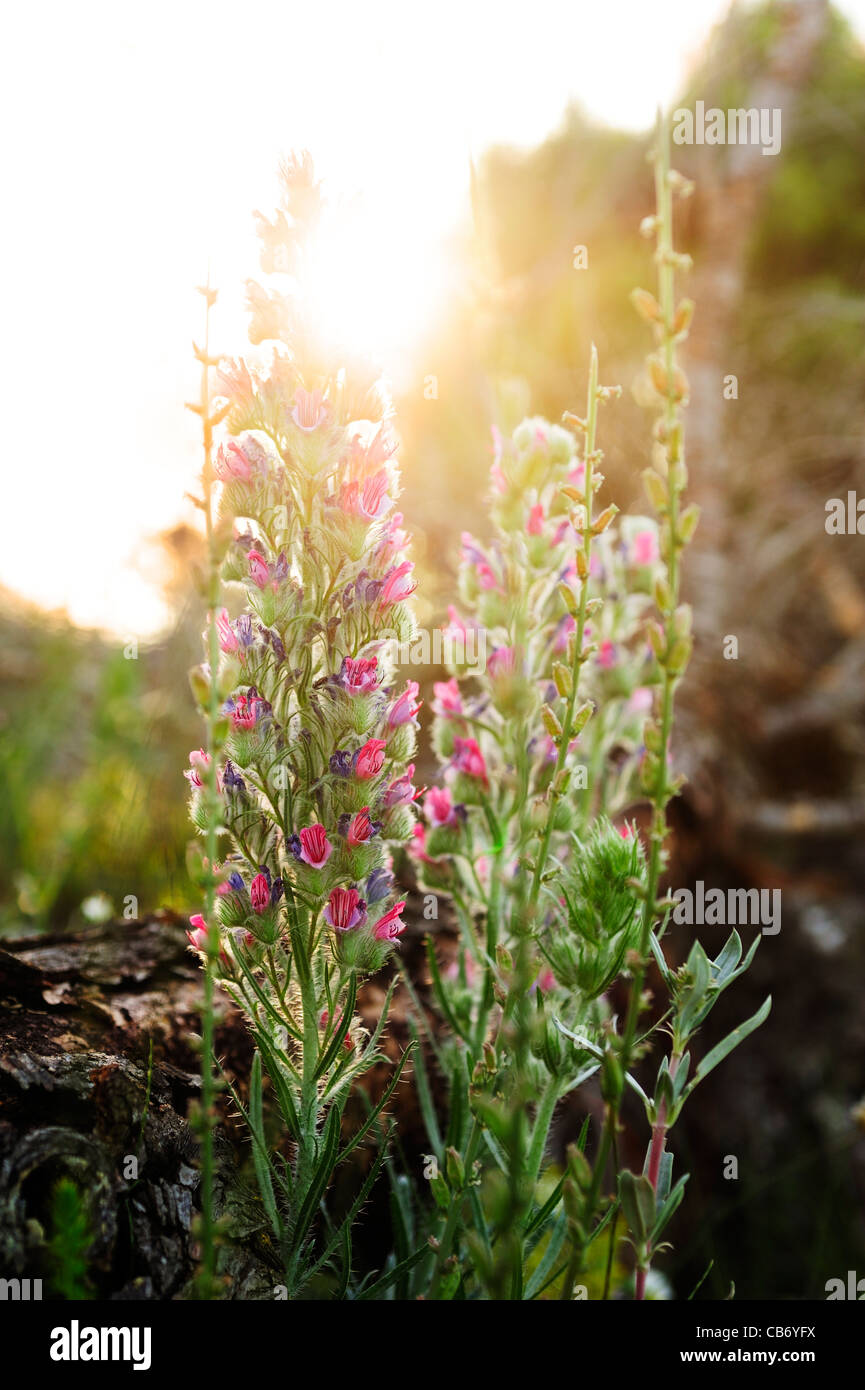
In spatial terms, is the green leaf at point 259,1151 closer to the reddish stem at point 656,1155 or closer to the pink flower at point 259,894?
the pink flower at point 259,894

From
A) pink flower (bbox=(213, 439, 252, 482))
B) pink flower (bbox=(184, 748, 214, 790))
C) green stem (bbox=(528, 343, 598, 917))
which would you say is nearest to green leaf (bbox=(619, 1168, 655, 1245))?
green stem (bbox=(528, 343, 598, 917))

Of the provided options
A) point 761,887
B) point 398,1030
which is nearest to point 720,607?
point 761,887

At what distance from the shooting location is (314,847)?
1010 millimetres

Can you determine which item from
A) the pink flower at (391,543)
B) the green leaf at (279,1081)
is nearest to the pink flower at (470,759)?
the pink flower at (391,543)

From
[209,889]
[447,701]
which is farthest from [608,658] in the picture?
[209,889]

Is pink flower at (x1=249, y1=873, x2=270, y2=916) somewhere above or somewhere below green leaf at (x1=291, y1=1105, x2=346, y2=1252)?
above

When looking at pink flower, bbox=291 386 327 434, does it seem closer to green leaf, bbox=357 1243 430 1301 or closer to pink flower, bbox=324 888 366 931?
pink flower, bbox=324 888 366 931

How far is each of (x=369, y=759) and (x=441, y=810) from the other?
346 mm

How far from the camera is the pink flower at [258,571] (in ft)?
3.48

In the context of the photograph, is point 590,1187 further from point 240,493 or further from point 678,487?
point 240,493

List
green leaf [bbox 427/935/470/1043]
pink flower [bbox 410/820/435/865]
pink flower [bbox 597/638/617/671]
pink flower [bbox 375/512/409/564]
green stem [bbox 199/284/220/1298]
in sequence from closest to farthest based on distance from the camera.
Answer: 1. green stem [bbox 199/284/220/1298]
2. pink flower [bbox 375/512/409/564]
3. green leaf [bbox 427/935/470/1043]
4. pink flower [bbox 410/820/435/865]
5. pink flower [bbox 597/638/617/671]

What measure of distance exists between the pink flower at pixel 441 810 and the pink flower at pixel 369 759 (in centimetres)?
32

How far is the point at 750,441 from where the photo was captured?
528 centimetres

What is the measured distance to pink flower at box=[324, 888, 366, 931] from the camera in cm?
103
